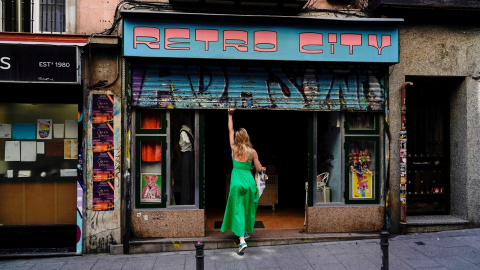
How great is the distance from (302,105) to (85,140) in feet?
14.2

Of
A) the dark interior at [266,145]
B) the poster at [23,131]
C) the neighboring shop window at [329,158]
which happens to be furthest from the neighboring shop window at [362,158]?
the poster at [23,131]

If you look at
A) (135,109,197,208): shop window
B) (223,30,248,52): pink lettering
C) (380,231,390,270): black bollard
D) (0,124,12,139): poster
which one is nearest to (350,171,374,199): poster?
(380,231,390,270): black bollard

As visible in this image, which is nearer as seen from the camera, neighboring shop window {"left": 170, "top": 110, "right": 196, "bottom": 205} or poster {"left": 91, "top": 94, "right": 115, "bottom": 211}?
poster {"left": 91, "top": 94, "right": 115, "bottom": 211}

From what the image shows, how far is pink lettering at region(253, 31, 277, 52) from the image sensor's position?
6832 mm

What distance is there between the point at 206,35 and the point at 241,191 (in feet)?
9.94

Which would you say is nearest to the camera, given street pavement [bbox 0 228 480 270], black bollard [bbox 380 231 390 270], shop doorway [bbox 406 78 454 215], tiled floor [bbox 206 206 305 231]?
black bollard [bbox 380 231 390 270]

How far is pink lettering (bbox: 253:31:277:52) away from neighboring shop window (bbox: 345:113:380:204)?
7.33ft

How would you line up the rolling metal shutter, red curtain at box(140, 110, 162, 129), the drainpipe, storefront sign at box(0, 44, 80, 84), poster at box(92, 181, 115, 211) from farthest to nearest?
1. the drainpipe
2. red curtain at box(140, 110, 162, 129)
3. the rolling metal shutter
4. poster at box(92, 181, 115, 211)
5. storefront sign at box(0, 44, 80, 84)

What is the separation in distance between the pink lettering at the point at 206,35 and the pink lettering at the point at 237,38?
7.6 inches

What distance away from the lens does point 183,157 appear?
285 inches

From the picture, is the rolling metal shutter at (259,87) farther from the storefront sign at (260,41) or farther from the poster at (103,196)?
the poster at (103,196)

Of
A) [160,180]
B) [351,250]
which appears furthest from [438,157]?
[160,180]

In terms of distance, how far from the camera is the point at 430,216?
8086mm

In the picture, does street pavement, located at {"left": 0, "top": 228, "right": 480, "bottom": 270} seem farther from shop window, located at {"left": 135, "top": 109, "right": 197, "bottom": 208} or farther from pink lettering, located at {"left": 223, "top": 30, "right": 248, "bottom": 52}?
pink lettering, located at {"left": 223, "top": 30, "right": 248, "bottom": 52}
